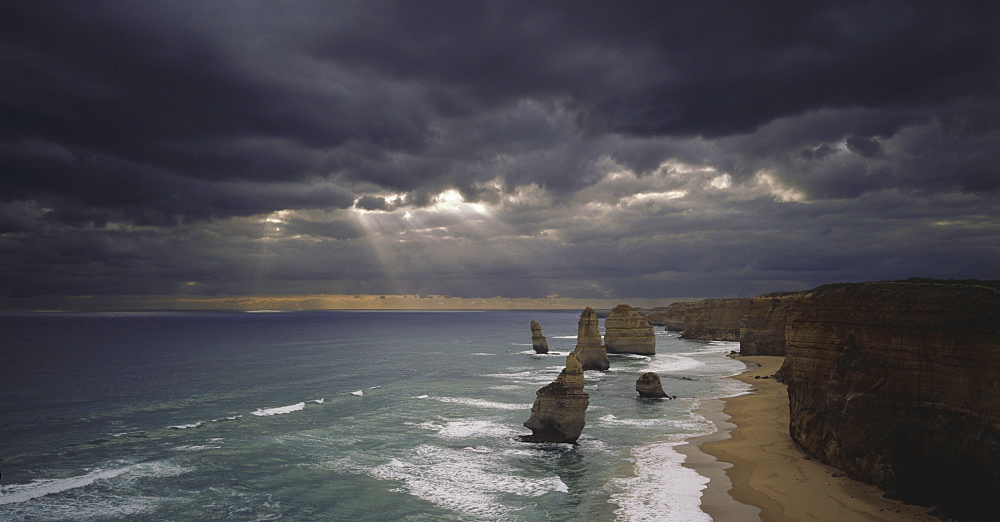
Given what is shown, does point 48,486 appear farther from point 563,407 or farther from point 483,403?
point 483,403

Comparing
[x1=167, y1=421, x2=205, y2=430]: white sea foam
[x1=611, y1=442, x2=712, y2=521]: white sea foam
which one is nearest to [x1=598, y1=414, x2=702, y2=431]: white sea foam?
[x1=611, y1=442, x2=712, y2=521]: white sea foam

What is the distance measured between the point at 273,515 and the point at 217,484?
6387 millimetres

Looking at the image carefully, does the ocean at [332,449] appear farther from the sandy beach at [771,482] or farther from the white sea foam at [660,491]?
the sandy beach at [771,482]

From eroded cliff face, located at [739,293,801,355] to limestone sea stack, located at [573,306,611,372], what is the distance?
34.9 meters

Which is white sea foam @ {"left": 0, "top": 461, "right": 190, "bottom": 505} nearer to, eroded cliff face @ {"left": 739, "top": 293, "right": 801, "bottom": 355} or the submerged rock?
the submerged rock

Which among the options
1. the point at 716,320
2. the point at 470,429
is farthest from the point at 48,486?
the point at 716,320

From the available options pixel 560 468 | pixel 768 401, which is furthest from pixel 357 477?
pixel 768 401

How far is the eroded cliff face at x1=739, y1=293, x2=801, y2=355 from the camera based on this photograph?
8931 cm

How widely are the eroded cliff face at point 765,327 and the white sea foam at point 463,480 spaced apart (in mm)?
75154

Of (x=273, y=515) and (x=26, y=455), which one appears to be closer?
(x=273, y=515)

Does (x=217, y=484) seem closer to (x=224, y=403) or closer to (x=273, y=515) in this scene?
(x=273, y=515)

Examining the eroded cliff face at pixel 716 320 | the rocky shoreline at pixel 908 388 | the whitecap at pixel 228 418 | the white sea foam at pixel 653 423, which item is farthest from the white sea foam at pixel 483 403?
the eroded cliff face at pixel 716 320

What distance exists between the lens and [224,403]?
50719 millimetres

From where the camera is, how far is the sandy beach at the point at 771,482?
69.3 ft
